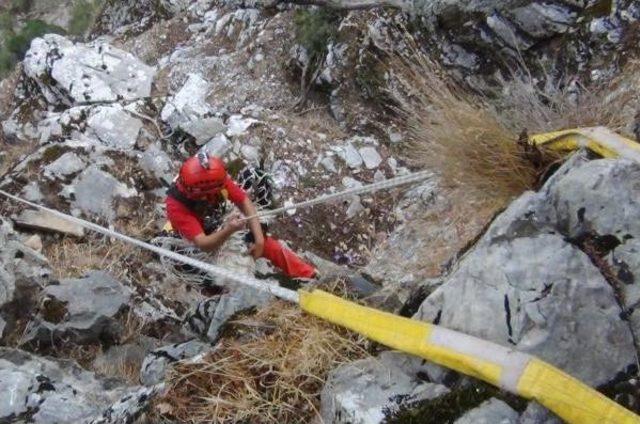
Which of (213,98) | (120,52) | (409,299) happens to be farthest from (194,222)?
(120,52)

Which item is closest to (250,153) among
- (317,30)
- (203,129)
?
(203,129)

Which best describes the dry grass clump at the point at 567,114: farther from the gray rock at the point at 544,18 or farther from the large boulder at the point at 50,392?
the gray rock at the point at 544,18

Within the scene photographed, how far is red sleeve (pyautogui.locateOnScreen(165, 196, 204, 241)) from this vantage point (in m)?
5.21

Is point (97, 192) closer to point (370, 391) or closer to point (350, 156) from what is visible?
point (350, 156)

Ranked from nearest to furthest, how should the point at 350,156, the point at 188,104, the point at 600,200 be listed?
the point at 600,200 < the point at 350,156 < the point at 188,104

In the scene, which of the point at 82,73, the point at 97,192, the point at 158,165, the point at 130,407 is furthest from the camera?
the point at 82,73

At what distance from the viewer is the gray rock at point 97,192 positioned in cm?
707

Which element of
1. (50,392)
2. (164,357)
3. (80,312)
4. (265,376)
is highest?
(265,376)

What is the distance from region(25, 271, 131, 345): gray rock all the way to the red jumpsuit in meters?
0.65

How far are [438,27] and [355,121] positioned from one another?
54.7 inches

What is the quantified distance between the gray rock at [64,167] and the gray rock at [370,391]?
5466mm

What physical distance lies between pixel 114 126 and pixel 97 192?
130 cm

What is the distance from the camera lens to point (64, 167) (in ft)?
23.8

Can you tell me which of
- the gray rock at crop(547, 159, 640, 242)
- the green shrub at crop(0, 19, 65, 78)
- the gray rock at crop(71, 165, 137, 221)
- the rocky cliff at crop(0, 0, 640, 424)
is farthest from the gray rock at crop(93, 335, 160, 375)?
the green shrub at crop(0, 19, 65, 78)
